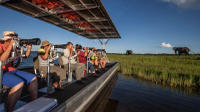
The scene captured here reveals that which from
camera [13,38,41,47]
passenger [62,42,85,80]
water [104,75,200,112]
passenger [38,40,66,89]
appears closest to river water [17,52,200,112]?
water [104,75,200,112]

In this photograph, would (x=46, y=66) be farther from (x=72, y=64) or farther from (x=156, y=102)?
(x=156, y=102)

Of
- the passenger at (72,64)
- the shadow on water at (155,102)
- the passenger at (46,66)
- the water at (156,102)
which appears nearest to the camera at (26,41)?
the passenger at (46,66)

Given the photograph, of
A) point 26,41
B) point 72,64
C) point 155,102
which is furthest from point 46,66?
point 155,102

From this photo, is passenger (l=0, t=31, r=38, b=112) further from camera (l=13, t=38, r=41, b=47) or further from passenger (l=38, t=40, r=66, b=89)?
passenger (l=38, t=40, r=66, b=89)

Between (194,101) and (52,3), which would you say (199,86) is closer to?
(194,101)

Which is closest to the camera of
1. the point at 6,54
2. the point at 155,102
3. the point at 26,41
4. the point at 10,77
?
the point at 6,54

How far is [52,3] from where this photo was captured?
483cm

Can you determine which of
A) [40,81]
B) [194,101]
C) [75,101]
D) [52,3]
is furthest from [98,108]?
[52,3]

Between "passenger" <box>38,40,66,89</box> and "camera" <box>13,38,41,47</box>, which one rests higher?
"camera" <box>13,38,41,47</box>

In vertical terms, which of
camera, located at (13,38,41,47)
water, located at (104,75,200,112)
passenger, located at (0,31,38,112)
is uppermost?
camera, located at (13,38,41,47)

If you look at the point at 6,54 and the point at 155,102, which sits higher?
the point at 6,54

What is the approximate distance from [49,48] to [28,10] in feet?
11.6

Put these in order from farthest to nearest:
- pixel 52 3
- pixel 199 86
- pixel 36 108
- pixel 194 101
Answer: pixel 199 86 < pixel 52 3 < pixel 194 101 < pixel 36 108

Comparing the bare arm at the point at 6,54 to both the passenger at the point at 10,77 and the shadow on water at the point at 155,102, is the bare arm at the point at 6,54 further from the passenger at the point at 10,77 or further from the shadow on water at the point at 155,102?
the shadow on water at the point at 155,102
